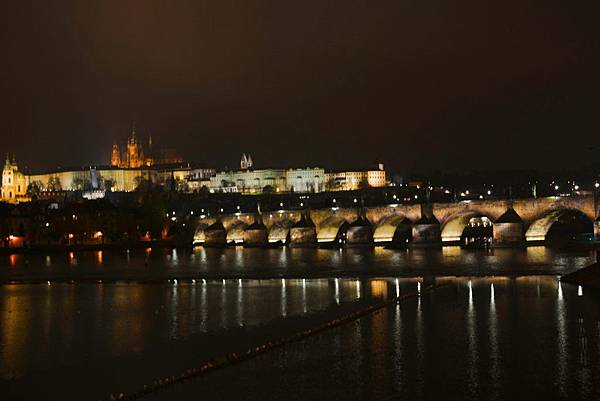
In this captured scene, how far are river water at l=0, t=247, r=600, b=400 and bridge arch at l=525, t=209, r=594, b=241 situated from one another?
2732 centimetres

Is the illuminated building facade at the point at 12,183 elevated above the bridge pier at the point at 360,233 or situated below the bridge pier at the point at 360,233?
above

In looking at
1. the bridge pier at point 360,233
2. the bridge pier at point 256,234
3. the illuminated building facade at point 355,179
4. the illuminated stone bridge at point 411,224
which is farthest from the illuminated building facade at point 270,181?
the bridge pier at point 360,233

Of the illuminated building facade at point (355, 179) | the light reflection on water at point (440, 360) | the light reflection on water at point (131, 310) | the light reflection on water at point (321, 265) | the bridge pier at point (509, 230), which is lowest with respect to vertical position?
the light reflection on water at point (440, 360)

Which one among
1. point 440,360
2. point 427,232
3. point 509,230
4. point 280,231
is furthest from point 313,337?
point 280,231

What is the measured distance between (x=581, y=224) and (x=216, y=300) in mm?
69550

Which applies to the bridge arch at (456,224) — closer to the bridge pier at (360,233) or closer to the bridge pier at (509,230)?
the bridge pier at (509,230)

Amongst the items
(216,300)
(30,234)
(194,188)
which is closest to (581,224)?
(30,234)

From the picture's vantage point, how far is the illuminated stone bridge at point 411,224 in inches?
2500

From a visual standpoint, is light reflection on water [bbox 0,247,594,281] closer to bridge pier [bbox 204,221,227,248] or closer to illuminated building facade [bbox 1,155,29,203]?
bridge pier [bbox 204,221,227,248]

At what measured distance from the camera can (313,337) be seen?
1978cm

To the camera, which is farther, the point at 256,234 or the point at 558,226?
the point at 558,226

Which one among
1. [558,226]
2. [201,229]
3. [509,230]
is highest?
[201,229]

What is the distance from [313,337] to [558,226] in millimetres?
74434

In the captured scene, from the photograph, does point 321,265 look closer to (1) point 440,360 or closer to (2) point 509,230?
(2) point 509,230
